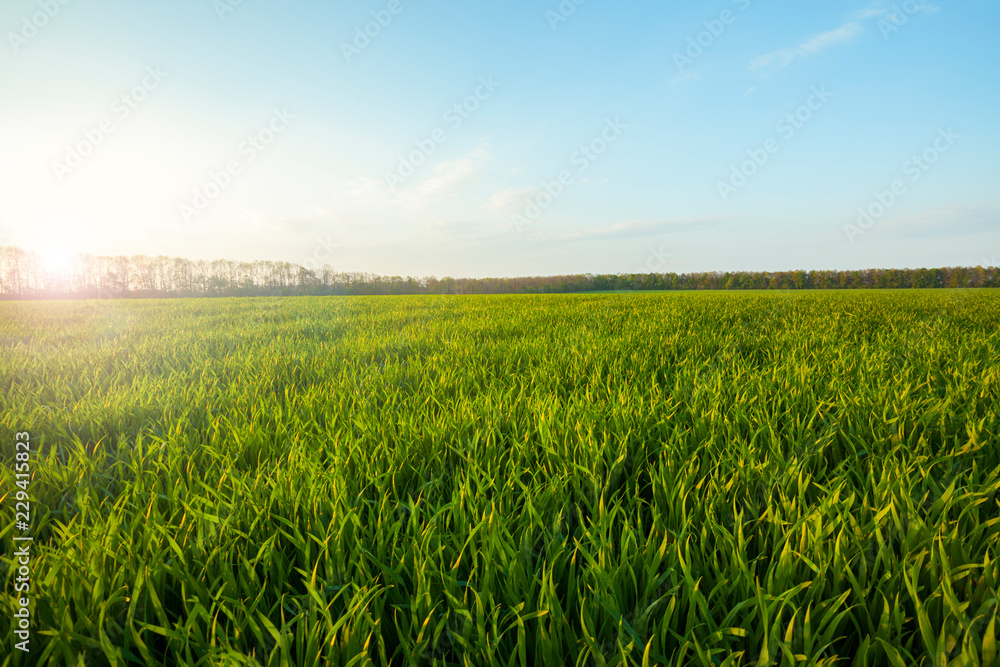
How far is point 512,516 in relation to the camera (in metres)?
1.15

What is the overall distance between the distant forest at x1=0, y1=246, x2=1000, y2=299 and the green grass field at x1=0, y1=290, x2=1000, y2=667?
125 feet

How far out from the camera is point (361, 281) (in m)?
50.6

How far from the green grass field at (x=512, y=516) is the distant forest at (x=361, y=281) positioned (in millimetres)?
37952

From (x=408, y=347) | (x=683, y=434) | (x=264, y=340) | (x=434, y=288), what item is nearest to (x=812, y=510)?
(x=683, y=434)

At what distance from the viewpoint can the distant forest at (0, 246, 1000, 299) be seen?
1535 inches

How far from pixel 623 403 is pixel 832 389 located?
130cm

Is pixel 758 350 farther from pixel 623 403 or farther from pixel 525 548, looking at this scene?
pixel 525 548

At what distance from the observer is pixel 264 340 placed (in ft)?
15.5

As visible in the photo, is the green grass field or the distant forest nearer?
the green grass field

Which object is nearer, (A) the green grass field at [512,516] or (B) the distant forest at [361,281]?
(A) the green grass field at [512,516]

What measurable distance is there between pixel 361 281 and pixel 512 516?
53.1 meters

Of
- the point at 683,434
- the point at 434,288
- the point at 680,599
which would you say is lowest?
the point at 680,599

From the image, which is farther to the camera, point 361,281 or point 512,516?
point 361,281

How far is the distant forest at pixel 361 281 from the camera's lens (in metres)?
39.0
